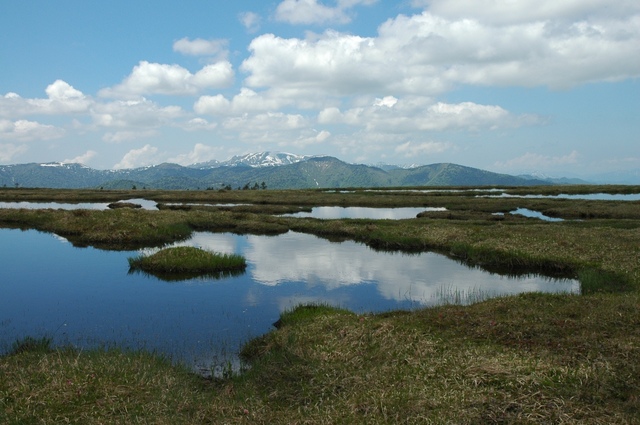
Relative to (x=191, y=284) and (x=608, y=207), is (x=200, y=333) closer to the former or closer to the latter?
(x=191, y=284)

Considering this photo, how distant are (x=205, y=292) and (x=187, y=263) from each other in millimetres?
6074

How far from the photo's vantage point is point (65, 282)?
30.8 meters

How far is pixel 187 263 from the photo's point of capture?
3369cm

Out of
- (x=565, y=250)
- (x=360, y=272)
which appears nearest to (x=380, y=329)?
(x=360, y=272)

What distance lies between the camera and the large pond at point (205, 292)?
2041cm

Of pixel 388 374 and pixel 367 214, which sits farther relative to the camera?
pixel 367 214

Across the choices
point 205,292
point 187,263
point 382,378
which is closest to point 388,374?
point 382,378

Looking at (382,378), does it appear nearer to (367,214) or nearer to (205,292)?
(205,292)

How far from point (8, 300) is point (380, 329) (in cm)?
2306

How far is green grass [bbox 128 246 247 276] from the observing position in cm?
3362

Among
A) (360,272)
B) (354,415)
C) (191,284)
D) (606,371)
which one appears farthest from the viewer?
(360,272)

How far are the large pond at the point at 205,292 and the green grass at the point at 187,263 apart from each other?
1217 millimetres

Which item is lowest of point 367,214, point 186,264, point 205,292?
point 205,292

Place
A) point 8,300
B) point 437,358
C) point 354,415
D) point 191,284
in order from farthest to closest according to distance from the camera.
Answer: point 191,284 < point 8,300 < point 437,358 < point 354,415
